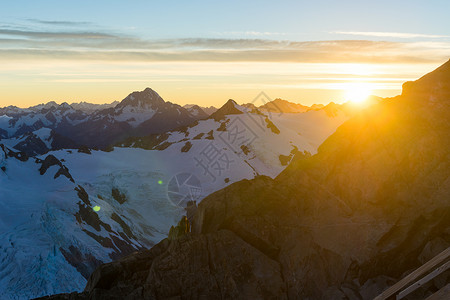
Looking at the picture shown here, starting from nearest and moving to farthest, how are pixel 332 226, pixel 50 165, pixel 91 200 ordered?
pixel 332 226
pixel 91 200
pixel 50 165

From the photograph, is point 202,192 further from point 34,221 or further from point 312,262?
point 312,262

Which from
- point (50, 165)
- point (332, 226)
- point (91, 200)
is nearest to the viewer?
point (332, 226)

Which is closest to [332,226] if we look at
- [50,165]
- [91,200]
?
[91,200]

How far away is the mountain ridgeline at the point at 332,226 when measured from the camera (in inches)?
813

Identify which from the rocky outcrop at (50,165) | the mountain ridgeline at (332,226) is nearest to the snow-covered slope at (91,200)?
the rocky outcrop at (50,165)

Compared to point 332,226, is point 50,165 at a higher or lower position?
lower

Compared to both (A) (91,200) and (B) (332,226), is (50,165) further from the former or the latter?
(B) (332,226)

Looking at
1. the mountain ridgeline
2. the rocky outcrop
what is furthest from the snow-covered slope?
the mountain ridgeline

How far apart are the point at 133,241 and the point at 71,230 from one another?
20.1 m

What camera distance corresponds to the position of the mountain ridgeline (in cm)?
2066

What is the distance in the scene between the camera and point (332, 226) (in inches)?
892

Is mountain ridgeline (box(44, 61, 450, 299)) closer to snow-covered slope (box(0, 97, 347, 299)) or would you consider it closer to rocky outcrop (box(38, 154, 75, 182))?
snow-covered slope (box(0, 97, 347, 299))

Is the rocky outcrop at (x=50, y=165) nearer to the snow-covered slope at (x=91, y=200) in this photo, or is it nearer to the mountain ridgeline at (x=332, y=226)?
the snow-covered slope at (x=91, y=200)

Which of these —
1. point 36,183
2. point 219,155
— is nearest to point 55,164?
point 36,183
